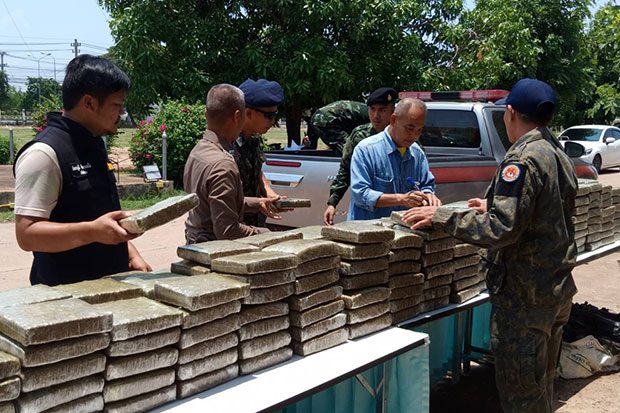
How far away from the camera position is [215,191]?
2.84 m

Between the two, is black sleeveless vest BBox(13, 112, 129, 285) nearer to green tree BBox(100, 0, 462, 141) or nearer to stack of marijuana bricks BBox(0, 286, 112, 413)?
stack of marijuana bricks BBox(0, 286, 112, 413)

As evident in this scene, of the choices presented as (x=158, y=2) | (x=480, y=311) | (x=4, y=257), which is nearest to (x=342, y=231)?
(x=480, y=311)

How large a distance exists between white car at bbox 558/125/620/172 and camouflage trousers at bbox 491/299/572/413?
1941cm

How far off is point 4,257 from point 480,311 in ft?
21.0

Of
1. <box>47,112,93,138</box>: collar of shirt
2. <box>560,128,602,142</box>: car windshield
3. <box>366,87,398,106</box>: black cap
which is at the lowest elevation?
<box>47,112,93,138</box>: collar of shirt

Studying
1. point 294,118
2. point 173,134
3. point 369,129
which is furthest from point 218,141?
point 294,118

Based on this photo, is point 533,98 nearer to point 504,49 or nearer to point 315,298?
point 315,298

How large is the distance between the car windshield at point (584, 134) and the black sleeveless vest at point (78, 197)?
21.2 meters

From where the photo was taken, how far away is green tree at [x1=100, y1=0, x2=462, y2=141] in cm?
1361

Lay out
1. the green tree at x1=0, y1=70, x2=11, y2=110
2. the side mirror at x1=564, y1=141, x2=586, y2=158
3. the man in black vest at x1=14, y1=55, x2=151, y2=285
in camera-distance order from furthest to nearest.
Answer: the green tree at x1=0, y1=70, x2=11, y2=110, the side mirror at x1=564, y1=141, x2=586, y2=158, the man in black vest at x1=14, y1=55, x2=151, y2=285

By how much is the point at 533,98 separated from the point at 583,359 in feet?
9.21

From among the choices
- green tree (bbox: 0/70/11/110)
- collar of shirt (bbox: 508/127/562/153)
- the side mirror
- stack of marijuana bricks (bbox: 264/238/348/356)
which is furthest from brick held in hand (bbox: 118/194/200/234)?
green tree (bbox: 0/70/11/110)

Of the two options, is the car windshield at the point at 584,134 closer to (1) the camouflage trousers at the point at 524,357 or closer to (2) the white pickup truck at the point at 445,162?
(2) the white pickup truck at the point at 445,162

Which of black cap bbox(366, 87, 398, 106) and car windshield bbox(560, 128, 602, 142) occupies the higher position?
car windshield bbox(560, 128, 602, 142)
